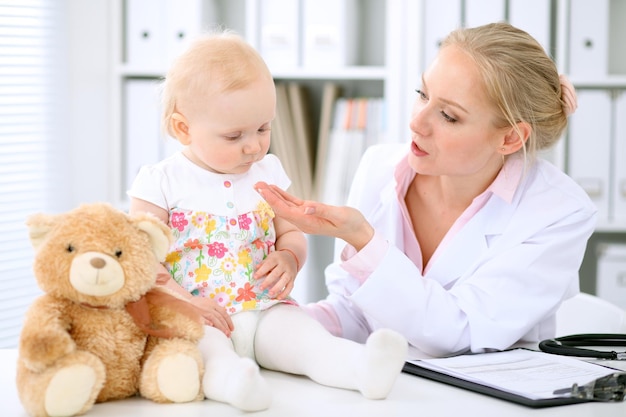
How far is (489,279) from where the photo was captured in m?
1.43

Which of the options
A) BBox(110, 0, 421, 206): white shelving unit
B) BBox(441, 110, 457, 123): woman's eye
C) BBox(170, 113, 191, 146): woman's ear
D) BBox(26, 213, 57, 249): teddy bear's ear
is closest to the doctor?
BBox(441, 110, 457, 123): woman's eye

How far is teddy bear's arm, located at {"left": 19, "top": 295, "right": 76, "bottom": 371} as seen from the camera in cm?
94

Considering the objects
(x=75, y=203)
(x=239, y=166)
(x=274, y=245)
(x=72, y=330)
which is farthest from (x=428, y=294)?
A: (x=75, y=203)

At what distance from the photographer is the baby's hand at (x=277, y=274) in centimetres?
125

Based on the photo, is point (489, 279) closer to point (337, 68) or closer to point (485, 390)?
point (485, 390)

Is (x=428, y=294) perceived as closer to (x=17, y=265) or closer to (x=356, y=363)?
(x=356, y=363)

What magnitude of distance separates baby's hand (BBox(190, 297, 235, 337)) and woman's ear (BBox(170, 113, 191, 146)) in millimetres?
244

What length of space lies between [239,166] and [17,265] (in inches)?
60.5

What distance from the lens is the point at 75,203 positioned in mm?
2891

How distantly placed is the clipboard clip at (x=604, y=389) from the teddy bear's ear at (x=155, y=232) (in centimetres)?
54

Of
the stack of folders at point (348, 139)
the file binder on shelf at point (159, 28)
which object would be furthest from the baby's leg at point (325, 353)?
the file binder on shelf at point (159, 28)

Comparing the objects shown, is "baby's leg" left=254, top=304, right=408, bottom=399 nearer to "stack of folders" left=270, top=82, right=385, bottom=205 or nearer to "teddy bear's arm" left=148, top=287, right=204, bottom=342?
"teddy bear's arm" left=148, top=287, right=204, bottom=342

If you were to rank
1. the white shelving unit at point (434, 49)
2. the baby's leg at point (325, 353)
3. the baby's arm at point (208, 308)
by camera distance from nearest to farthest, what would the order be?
the baby's leg at point (325, 353), the baby's arm at point (208, 308), the white shelving unit at point (434, 49)

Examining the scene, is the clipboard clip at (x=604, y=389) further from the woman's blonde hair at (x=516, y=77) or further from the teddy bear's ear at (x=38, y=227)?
the teddy bear's ear at (x=38, y=227)
